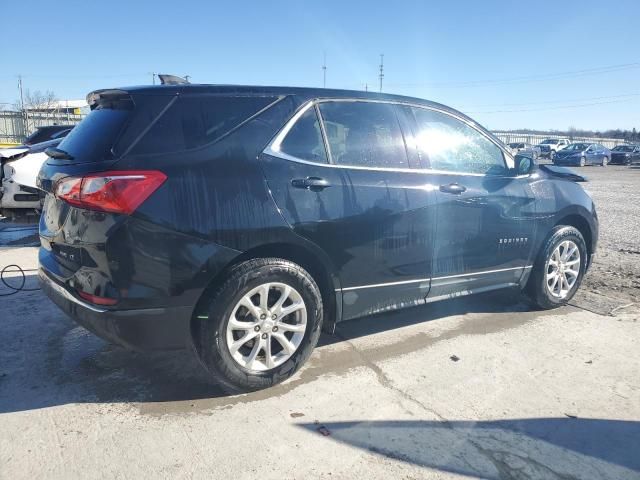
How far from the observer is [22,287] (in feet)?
16.4

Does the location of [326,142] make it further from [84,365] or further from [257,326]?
[84,365]

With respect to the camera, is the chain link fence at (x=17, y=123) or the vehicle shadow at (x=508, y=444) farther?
the chain link fence at (x=17, y=123)

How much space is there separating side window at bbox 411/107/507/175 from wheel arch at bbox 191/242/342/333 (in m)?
1.27

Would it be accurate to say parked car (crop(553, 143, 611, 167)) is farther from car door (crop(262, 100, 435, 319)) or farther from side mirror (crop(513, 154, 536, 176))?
car door (crop(262, 100, 435, 319))

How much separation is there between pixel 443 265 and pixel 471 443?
1.57 metres

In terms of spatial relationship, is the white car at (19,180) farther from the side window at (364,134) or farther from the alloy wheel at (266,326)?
the alloy wheel at (266,326)

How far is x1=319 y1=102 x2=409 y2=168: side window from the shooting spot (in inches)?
135

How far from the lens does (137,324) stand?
8.98ft

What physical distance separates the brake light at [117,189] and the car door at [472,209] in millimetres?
2092

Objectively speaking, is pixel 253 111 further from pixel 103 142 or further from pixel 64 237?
pixel 64 237

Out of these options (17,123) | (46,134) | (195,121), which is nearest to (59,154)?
(195,121)

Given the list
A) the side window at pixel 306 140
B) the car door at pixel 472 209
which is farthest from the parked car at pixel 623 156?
the side window at pixel 306 140

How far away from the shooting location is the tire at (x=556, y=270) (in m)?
4.65

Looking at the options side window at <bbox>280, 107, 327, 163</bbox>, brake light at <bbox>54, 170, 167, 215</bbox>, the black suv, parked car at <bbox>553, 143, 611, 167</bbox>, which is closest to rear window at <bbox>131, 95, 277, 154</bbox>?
the black suv
